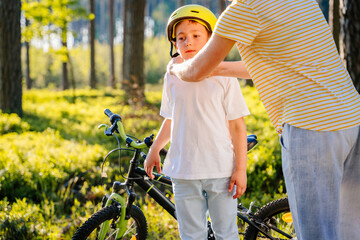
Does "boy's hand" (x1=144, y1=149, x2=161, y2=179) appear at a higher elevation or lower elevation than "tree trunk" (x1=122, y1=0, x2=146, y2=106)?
lower

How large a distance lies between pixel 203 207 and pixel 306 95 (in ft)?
3.29

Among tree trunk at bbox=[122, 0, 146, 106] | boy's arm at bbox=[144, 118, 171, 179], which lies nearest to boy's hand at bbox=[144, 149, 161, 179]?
boy's arm at bbox=[144, 118, 171, 179]

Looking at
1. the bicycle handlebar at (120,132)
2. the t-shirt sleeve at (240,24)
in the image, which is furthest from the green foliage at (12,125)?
the t-shirt sleeve at (240,24)

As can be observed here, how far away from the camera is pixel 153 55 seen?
57500 millimetres

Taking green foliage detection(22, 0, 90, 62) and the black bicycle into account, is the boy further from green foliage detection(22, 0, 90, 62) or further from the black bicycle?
green foliage detection(22, 0, 90, 62)

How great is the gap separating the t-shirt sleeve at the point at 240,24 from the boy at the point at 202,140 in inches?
21.1

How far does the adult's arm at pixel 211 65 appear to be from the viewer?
1701 mm

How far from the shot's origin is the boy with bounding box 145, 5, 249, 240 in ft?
7.22

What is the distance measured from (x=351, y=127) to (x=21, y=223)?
3247 mm

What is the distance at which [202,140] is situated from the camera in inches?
86.7

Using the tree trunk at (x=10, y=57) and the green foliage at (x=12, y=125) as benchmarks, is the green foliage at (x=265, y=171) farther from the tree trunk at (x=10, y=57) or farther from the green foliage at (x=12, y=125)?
the tree trunk at (x=10, y=57)

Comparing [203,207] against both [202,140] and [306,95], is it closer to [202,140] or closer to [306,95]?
[202,140]

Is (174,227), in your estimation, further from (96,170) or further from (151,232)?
(96,170)

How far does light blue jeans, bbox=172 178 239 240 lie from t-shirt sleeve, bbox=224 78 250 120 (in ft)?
1.25
